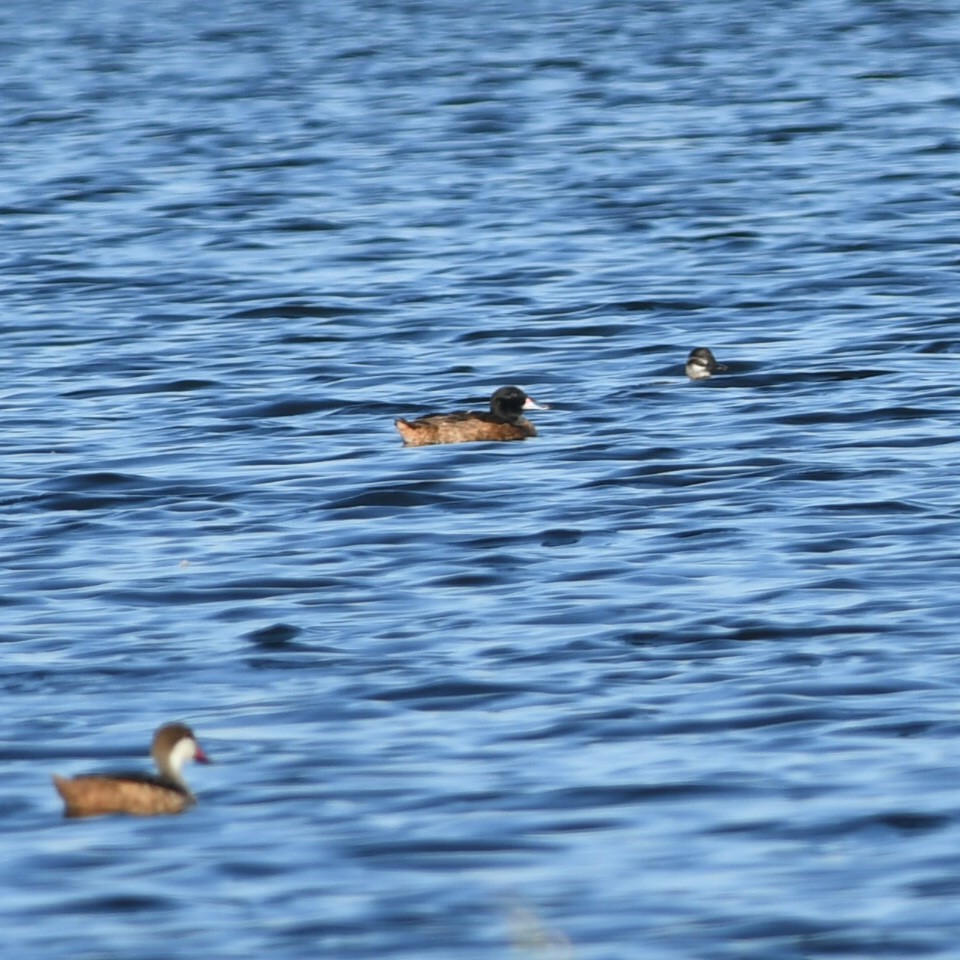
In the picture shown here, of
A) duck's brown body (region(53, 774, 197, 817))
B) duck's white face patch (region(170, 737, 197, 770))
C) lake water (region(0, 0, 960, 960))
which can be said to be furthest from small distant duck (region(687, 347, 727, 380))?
duck's brown body (region(53, 774, 197, 817))

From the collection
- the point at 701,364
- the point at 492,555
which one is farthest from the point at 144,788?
the point at 701,364

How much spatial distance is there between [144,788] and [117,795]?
0.41 ft

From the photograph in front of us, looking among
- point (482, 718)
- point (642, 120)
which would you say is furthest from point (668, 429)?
point (642, 120)

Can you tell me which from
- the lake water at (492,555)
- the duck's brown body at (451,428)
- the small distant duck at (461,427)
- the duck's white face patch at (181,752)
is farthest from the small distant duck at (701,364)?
the duck's white face patch at (181,752)

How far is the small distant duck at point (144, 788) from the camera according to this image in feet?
33.1

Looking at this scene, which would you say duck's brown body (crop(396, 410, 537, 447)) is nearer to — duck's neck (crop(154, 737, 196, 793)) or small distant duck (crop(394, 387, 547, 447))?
small distant duck (crop(394, 387, 547, 447))

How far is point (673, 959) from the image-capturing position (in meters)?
8.73

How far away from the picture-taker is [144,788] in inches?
398

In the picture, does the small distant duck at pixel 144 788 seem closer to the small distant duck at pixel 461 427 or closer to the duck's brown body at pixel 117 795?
the duck's brown body at pixel 117 795

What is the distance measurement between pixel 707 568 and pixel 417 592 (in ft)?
5.65

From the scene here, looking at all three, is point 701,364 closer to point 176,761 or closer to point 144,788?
point 176,761

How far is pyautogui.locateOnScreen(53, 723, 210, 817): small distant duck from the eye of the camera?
10.1 metres

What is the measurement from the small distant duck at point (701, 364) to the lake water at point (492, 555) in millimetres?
157

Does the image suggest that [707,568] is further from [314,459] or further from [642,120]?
[642,120]
